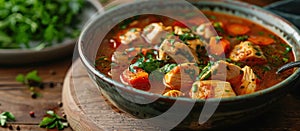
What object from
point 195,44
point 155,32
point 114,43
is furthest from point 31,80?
point 195,44

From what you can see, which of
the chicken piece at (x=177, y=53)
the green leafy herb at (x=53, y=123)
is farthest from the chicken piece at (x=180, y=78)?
the green leafy herb at (x=53, y=123)

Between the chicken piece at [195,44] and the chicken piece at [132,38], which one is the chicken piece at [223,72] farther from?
the chicken piece at [132,38]

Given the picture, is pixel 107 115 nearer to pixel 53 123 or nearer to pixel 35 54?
pixel 53 123

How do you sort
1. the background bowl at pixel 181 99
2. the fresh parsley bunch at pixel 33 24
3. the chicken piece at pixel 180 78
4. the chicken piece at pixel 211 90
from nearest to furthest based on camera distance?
the background bowl at pixel 181 99 → the chicken piece at pixel 211 90 → the chicken piece at pixel 180 78 → the fresh parsley bunch at pixel 33 24

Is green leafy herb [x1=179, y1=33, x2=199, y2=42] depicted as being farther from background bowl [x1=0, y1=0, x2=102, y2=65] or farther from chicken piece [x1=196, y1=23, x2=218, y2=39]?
background bowl [x1=0, y1=0, x2=102, y2=65]

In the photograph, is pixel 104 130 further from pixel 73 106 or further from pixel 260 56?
pixel 260 56

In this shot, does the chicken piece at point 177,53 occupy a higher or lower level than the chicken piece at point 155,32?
lower
